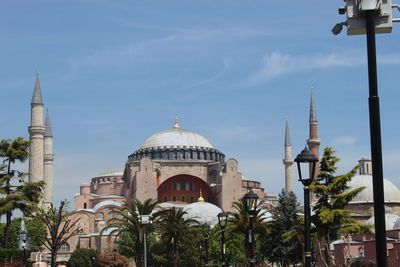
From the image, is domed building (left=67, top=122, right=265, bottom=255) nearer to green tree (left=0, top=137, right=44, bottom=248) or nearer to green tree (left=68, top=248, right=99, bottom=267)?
green tree (left=68, top=248, right=99, bottom=267)

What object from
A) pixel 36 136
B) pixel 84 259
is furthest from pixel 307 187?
pixel 36 136

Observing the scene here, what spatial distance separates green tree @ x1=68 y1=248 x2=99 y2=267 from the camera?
60.0m

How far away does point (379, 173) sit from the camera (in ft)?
21.6

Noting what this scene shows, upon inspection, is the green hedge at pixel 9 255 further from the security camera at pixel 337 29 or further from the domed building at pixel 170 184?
the domed building at pixel 170 184

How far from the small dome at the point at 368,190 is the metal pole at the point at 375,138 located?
210 ft

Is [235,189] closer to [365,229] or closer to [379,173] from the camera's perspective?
[365,229]

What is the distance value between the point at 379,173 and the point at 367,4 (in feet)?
5.01

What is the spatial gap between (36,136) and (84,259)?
11.9 m

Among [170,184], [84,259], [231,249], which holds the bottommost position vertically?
[84,259]

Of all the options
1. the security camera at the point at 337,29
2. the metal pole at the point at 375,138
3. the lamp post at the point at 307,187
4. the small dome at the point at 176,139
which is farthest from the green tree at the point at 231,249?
the metal pole at the point at 375,138

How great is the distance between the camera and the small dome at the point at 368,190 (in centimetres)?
7000

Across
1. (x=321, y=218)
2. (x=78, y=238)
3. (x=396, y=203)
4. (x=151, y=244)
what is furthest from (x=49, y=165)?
(x=321, y=218)

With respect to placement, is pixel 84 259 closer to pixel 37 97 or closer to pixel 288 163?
pixel 37 97

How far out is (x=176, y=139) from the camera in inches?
3322
